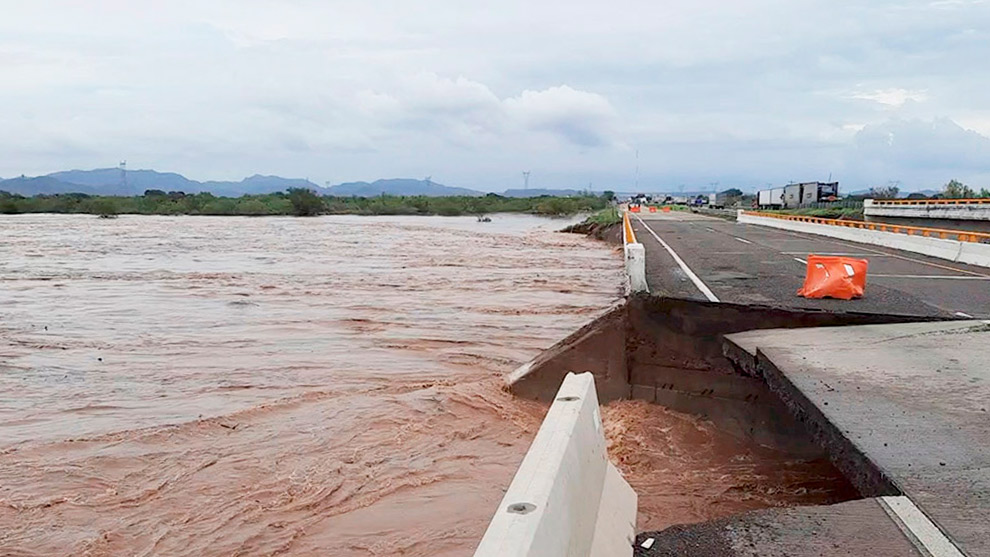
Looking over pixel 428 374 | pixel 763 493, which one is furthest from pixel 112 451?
pixel 763 493

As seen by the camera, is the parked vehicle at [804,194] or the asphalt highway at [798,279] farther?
the parked vehicle at [804,194]

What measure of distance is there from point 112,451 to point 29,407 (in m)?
2.40

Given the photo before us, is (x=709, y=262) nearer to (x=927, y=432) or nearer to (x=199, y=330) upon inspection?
(x=199, y=330)

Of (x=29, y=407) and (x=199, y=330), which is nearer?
(x=29, y=407)

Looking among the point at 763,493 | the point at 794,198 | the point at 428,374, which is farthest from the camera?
the point at 794,198

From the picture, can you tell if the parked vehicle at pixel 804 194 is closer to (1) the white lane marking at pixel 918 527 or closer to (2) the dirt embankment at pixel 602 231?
(2) the dirt embankment at pixel 602 231

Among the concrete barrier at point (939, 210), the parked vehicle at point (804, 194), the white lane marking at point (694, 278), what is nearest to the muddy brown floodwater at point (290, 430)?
the white lane marking at point (694, 278)

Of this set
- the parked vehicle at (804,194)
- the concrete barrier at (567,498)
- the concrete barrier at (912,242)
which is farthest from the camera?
the parked vehicle at (804,194)

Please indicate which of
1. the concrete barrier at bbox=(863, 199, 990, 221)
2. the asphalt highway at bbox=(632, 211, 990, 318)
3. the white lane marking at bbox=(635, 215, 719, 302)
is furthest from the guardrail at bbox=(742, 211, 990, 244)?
the white lane marking at bbox=(635, 215, 719, 302)

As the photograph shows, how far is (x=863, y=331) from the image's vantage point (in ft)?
26.9

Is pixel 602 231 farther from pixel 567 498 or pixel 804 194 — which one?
pixel 567 498

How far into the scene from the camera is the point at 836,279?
1073 centimetres

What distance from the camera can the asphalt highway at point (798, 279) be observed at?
33.8ft

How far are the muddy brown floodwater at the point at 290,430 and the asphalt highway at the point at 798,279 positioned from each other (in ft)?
8.52
